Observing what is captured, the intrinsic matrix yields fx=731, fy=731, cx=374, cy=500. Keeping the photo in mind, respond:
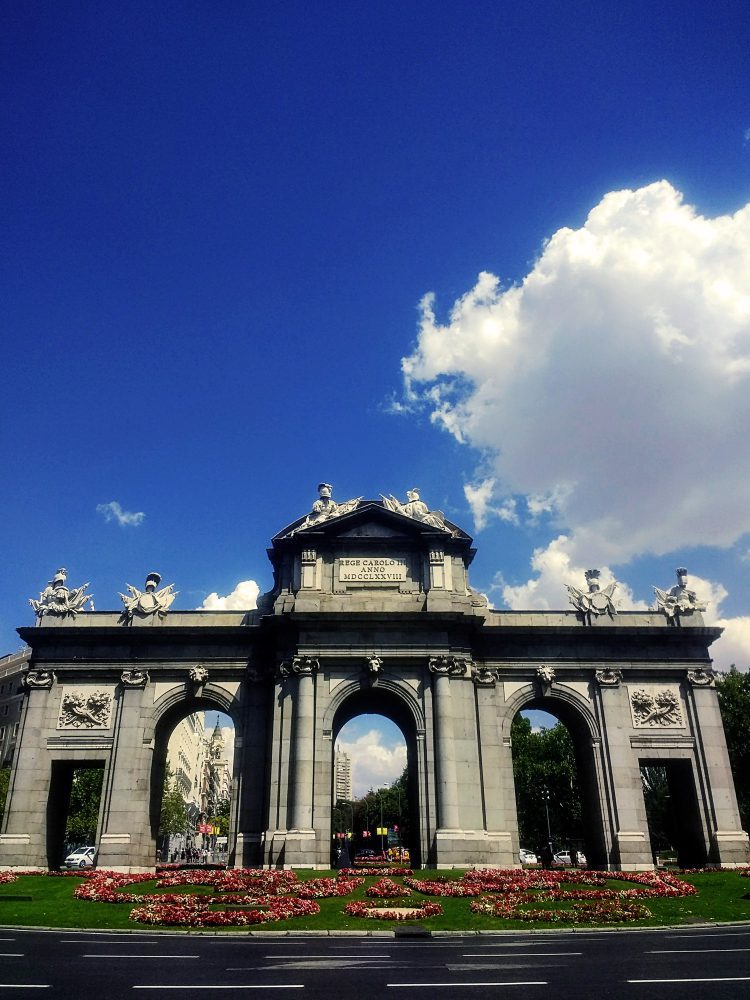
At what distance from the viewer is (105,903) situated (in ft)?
89.8

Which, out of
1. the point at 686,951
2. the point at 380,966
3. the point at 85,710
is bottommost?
the point at 686,951

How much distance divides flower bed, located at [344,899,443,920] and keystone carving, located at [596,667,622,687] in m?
19.0

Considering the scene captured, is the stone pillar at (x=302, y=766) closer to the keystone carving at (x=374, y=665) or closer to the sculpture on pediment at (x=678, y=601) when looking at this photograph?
the keystone carving at (x=374, y=665)

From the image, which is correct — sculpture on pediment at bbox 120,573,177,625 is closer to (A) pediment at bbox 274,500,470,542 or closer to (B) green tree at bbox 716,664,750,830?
(A) pediment at bbox 274,500,470,542

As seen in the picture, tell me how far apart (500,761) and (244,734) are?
13.7 metres

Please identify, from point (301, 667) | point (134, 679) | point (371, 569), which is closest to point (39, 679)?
point (134, 679)

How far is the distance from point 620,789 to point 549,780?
44.5 metres

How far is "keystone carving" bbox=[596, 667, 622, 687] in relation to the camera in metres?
40.7

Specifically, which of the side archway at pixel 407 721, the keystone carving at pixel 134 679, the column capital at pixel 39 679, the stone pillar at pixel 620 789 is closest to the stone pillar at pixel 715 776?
the stone pillar at pixel 620 789

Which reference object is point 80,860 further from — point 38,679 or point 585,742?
point 585,742

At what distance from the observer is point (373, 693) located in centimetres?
3909

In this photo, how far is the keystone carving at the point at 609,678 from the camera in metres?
40.7

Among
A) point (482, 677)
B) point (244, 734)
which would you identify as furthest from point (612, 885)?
point (244, 734)

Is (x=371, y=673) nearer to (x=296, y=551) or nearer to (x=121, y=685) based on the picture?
(x=296, y=551)
